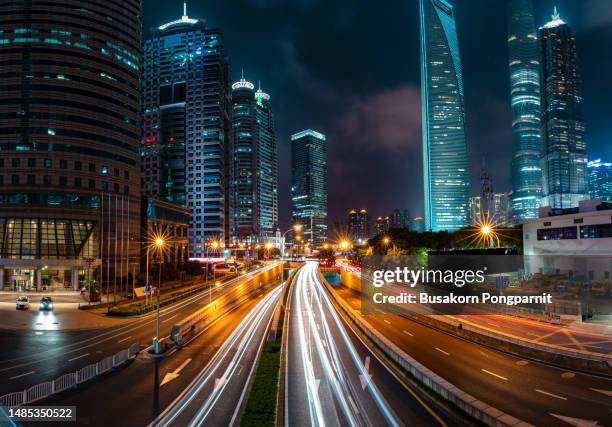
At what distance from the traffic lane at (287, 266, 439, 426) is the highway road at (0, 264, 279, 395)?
54.8 feet

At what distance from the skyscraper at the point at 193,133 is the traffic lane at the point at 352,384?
Result: 5462 inches

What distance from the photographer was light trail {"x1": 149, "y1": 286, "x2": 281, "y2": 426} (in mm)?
19719

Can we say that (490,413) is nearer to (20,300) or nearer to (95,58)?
(20,300)

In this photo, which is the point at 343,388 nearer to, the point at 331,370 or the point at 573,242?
the point at 331,370

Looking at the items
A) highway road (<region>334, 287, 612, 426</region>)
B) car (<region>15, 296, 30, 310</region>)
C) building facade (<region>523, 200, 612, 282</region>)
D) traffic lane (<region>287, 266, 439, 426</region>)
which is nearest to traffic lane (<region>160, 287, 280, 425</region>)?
traffic lane (<region>287, 266, 439, 426</region>)

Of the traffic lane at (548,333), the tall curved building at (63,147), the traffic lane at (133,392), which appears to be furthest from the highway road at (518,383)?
the tall curved building at (63,147)

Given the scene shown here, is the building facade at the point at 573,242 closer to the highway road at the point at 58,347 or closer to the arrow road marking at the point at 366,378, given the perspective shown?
the arrow road marking at the point at 366,378

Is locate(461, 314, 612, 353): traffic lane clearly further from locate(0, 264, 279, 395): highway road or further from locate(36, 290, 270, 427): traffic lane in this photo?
locate(0, 264, 279, 395): highway road

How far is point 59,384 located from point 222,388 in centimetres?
1048

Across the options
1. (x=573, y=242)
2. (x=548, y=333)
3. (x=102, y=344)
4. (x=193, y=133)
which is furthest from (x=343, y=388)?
(x=193, y=133)

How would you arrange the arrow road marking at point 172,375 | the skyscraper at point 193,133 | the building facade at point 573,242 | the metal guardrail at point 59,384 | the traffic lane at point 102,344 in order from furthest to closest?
the skyscraper at point 193,133 → the building facade at point 573,242 → the traffic lane at point 102,344 → the arrow road marking at point 172,375 → the metal guardrail at point 59,384

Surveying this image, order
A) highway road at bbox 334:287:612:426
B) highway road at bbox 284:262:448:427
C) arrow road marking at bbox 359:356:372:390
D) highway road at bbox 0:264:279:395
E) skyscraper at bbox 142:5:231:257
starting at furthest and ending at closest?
skyscraper at bbox 142:5:231:257 → highway road at bbox 0:264:279:395 → arrow road marking at bbox 359:356:372:390 → highway road at bbox 334:287:612:426 → highway road at bbox 284:262:448:427

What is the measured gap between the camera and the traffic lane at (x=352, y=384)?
63.8 feet

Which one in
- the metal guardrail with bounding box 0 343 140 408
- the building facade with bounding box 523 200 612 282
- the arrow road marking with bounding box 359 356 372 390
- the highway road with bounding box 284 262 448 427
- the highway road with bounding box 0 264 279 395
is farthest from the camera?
the building facade with bounding box 523 200 612 282
